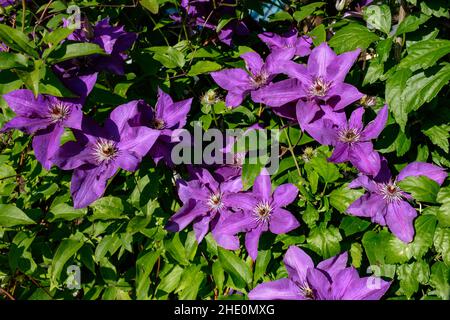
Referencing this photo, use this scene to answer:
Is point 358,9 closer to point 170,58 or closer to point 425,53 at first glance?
point 425,53

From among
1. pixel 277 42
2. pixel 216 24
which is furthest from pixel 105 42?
pixel 277 42

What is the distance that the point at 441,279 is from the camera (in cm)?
108

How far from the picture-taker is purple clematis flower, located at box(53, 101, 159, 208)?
1.01m

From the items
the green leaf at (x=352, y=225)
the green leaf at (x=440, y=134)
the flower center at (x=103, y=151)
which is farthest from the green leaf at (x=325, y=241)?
the flower center at (x=103, y=151)

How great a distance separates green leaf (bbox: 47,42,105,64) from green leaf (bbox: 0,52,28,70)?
5 centimetres

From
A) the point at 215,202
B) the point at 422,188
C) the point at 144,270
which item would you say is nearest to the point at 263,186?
the point at 215,202

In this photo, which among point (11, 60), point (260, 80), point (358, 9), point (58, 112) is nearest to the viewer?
point (11, 60)

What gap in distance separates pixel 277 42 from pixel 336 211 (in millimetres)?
523

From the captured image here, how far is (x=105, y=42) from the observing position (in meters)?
1.08

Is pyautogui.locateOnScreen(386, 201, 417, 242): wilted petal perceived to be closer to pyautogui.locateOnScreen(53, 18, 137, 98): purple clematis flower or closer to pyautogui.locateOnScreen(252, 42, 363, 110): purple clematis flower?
pyautogui.locateOnScreen(252, 42, 363, 110): purple clematis flower

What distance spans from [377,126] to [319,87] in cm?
17

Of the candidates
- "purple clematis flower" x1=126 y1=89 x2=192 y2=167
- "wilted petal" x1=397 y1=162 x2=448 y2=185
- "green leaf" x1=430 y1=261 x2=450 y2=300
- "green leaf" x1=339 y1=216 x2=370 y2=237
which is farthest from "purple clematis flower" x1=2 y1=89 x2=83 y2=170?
"green leaf" x1=430 y1=261 x2=450 y2=300
